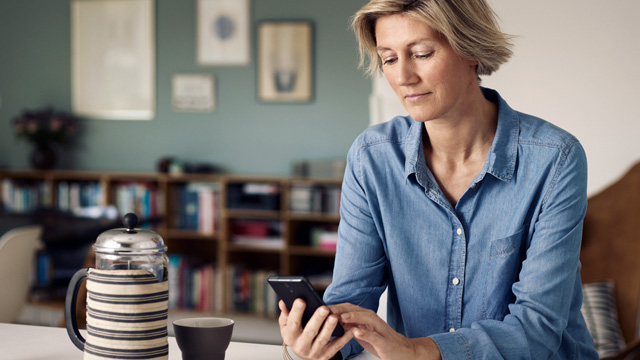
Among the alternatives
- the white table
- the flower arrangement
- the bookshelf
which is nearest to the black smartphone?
the white table

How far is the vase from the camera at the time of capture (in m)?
5.28

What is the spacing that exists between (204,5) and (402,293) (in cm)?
420

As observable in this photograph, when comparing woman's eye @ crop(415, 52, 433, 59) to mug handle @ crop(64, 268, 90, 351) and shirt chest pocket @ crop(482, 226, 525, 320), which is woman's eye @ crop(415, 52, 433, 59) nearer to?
shirt chest pocket @ crop(482, 226, 525, 320)

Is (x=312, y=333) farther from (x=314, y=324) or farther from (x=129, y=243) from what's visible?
(x=129, y=243)

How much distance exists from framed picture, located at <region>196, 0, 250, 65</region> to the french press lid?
4229 millimetres

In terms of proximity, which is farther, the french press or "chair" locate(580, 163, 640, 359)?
"chair" locate(580, 163, 640, 359)

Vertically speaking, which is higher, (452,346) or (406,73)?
(406,73)

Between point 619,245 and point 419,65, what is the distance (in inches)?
73.6

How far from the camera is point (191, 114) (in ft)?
17.2

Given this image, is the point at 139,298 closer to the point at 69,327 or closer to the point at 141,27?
the point at 69,327

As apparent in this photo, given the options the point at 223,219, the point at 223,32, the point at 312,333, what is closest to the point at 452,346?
the point at 312,333

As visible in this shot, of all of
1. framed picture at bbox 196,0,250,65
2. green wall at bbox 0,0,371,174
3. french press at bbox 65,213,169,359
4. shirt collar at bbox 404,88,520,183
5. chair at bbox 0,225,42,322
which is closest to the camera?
french press at bbox 65,213,169,359

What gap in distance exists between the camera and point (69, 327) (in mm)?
1056

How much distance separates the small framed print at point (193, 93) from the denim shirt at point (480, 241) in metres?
3.85
